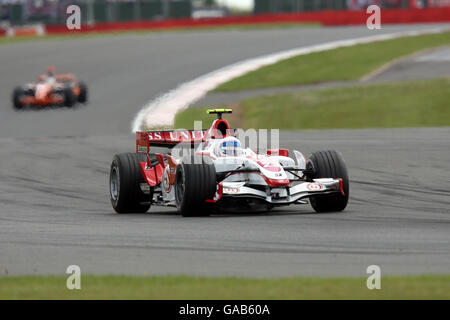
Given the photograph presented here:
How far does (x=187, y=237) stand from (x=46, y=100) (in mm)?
23552

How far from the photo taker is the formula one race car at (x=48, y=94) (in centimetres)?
3291

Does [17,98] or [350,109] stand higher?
[17,98]

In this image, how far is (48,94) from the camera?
108 ft

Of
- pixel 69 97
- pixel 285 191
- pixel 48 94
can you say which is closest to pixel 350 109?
pixel 69 97

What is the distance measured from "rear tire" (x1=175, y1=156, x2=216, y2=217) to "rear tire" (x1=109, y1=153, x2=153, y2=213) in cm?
151

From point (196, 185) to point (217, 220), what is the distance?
1.50 feet

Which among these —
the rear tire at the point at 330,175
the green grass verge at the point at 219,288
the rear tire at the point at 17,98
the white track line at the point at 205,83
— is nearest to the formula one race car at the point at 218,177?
the rear tire at the point at 330,175

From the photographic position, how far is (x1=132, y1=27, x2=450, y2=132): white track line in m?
25.1

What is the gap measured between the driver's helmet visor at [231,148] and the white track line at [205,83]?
24.1ft

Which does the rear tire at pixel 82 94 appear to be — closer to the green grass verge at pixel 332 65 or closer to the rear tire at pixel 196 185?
the green grass verge at pixel 332 65

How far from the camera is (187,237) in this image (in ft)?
33.6

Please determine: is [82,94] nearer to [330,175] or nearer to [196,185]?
[330,175]

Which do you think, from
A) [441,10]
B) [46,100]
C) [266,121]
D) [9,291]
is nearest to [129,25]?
[441,10]
